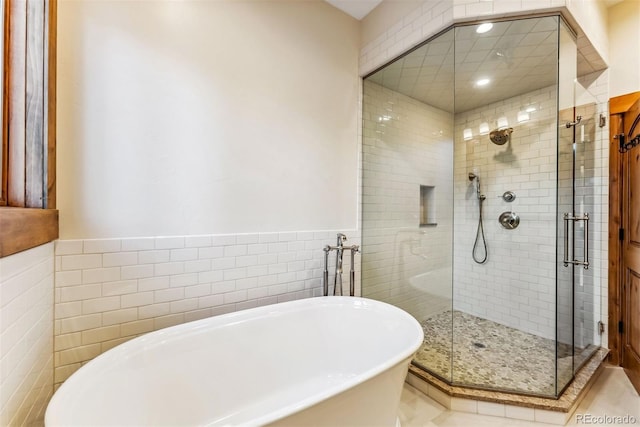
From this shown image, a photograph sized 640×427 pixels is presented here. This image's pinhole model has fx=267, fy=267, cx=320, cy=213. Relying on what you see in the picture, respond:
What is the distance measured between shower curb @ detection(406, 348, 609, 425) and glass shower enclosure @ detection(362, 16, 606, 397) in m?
0.09

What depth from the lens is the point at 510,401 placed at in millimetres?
1565

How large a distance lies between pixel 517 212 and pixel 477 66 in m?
1.38

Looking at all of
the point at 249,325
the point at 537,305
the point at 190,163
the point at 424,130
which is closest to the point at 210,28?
the point at 190,163

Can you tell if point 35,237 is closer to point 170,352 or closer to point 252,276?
point 170,352

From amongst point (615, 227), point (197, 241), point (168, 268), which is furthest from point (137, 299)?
point (615, 227)

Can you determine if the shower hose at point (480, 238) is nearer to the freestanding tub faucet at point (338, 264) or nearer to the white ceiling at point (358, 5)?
the freestanding tub faucet at point (338, 264)

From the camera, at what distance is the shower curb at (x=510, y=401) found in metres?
1.54

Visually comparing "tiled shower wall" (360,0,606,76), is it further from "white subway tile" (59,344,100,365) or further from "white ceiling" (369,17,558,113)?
"white subway tile" (59,344,100,365)

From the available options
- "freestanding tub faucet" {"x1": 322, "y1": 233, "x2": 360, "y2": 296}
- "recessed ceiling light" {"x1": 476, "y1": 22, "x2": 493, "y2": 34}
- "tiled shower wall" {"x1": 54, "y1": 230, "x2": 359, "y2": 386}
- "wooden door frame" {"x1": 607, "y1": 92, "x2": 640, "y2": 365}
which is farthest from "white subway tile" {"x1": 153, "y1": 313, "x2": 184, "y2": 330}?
"wooden door frame" {"x1": 607, "y1": 92, "x2": 640, "y2": 365}

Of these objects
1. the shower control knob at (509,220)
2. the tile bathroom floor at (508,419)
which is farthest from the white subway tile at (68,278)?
the shower control knob at (509,220)

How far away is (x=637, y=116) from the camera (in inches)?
73.2

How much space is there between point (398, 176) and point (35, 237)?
2407 mm

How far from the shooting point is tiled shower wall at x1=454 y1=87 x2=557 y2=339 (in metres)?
2.29

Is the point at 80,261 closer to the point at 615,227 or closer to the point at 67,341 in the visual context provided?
the point at 67,341
